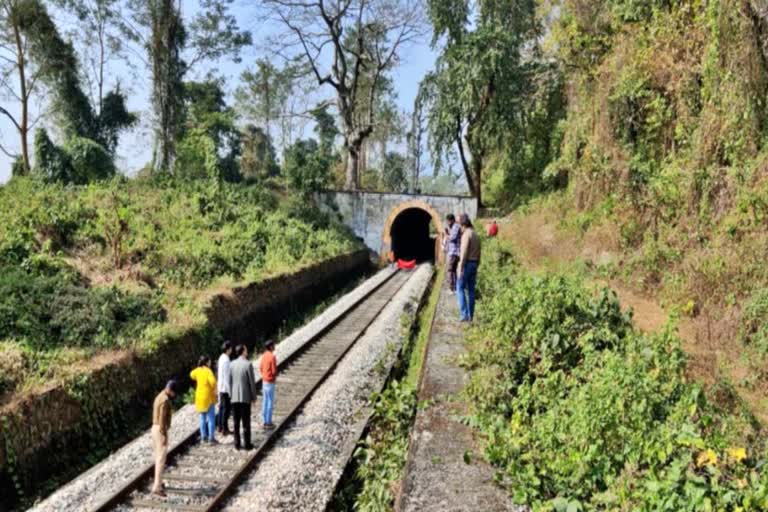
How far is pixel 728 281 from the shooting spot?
8.25 metres

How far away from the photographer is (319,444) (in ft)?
24.7

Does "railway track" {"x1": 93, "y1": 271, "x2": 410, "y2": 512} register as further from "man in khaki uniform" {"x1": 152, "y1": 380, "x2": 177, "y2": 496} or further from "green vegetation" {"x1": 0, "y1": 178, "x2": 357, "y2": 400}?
"green vegetation" {"x1": 0, "y1": 178, "x2": 357, "y2": 400}

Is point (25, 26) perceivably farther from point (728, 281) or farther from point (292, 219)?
point (728, 281)

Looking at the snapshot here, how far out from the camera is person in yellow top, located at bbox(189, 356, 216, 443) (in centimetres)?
746

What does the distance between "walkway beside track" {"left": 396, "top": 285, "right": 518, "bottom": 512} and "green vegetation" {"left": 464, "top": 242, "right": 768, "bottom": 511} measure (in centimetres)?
18

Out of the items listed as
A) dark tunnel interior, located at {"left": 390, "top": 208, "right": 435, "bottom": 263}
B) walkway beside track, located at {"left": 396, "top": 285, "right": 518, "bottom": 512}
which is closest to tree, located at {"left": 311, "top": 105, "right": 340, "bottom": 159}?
dark tunnel interior, located at {"left": 390, "top": 208, "right": 435, "bottom": 263}

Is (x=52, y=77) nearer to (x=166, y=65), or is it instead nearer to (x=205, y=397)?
(x=166, y=65)

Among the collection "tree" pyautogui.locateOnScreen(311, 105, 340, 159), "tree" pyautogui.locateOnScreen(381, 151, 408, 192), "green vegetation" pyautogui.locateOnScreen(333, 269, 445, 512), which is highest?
"tree" pyautogui.locateOnScreen(311, 105, 340, 159)

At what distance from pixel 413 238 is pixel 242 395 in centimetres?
3231

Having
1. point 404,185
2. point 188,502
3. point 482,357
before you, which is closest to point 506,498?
point 482,357

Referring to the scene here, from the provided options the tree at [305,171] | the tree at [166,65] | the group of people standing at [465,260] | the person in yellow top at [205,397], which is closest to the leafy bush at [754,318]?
the group of people standing at [465,260]

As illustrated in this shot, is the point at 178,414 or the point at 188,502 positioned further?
the point at 178,414

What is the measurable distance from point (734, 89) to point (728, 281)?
3029 millimetres

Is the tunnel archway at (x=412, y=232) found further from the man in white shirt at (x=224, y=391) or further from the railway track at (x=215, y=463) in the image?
the man in white shirt at (x=224, y=391)
